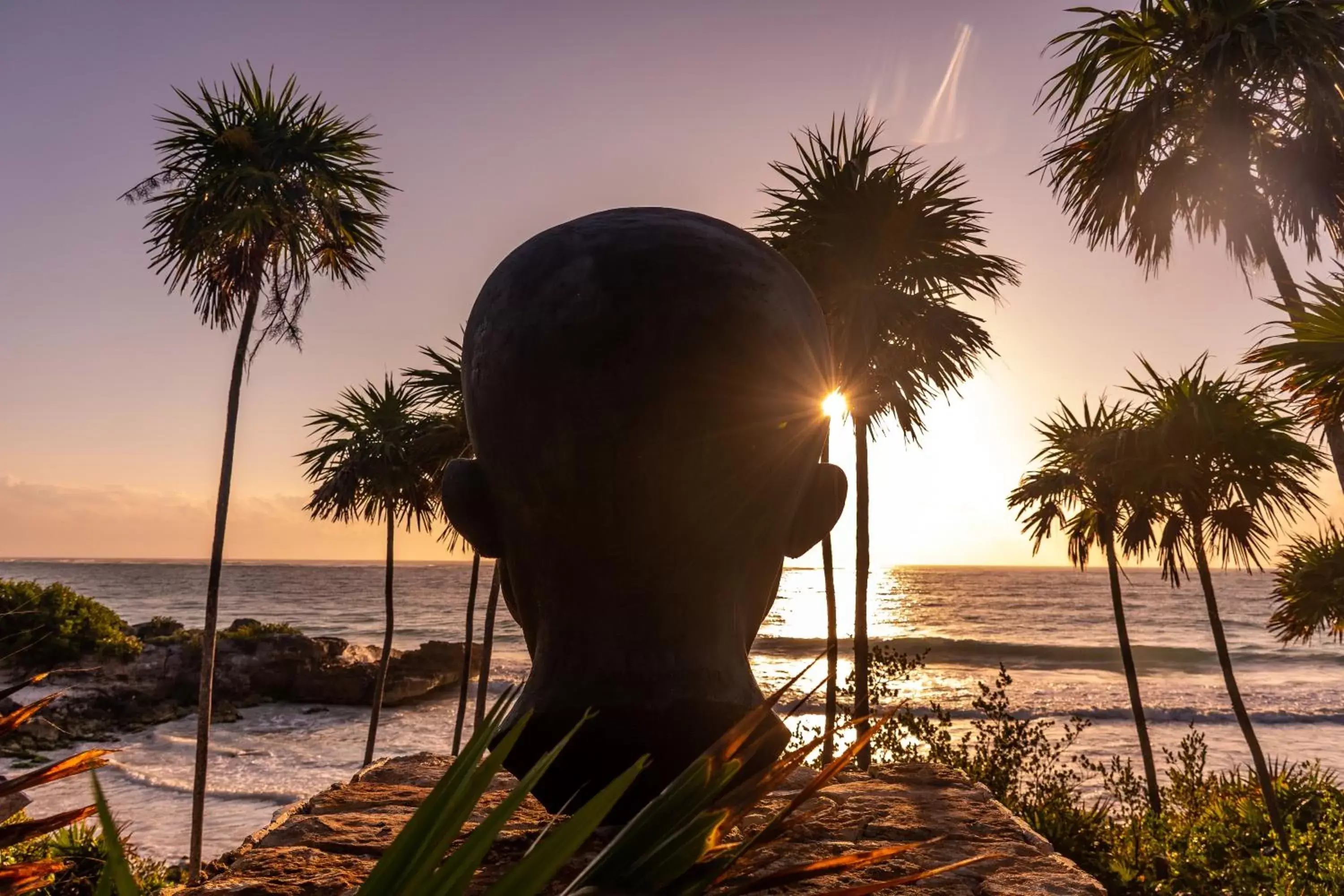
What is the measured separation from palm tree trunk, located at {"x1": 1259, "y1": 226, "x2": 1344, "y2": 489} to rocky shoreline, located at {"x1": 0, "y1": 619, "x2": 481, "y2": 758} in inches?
900

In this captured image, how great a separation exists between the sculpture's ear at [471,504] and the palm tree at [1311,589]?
1113cm

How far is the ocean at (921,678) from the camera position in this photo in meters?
15.3

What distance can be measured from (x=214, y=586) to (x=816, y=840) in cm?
967

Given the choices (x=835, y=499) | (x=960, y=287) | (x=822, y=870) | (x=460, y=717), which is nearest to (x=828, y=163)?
(x=960, y=287)

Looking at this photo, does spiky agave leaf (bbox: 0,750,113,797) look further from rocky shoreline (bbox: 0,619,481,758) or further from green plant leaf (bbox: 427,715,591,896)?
rocky shoreline (bbox: 0,619,481,758)

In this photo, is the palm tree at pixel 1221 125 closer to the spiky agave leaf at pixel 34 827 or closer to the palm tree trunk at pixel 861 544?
the palm tree trunk at pixel 861 544

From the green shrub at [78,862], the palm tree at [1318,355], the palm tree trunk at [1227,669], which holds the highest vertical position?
the palm tree at [1318,355]

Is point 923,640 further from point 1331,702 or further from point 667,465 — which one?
point 667,465

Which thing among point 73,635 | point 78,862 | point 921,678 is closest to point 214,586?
point 78,862

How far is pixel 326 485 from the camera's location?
13125 millimetres

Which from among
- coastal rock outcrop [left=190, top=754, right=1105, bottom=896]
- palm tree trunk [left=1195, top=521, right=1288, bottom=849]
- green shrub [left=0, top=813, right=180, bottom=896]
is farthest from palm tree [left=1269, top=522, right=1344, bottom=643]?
green shrub [left=0, top=813, right=180, bottom=896]

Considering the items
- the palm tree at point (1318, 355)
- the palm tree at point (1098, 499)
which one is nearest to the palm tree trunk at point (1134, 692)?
the palm tree at point (1098, 499)

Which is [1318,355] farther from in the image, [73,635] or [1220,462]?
[73,635]

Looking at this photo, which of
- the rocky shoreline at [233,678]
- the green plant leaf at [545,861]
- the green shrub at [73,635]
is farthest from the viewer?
the green shrub at [73,635]
